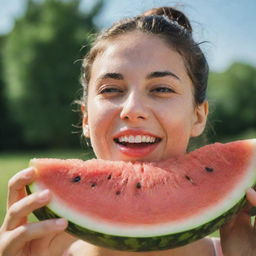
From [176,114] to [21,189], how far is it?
2.71 ft

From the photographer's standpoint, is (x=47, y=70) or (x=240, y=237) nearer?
(x=240, y=237)

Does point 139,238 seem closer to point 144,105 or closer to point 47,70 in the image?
point 144,105

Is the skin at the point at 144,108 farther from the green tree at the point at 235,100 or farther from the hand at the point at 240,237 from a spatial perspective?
the green tree at the point at 235,100

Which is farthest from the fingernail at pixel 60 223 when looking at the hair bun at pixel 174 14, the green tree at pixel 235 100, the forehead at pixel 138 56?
the green tree at pixel 235 100

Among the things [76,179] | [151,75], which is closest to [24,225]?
[76,179]

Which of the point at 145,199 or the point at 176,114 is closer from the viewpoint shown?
the point at 145,199

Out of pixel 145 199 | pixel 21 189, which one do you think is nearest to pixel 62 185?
pixel 21 189

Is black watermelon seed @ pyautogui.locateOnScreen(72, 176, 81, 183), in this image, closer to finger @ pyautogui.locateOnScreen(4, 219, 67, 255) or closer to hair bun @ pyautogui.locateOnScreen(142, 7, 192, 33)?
finger @ pyautogui.locateOnScreen(4, 219, 67, 255)

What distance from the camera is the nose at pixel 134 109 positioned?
201cm

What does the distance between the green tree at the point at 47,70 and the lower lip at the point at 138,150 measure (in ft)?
91.8

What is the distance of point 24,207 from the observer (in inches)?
65.5

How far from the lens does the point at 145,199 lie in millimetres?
1712

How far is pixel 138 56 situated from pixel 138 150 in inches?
18.6

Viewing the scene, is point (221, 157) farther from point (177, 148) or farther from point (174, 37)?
point (174, 37)
